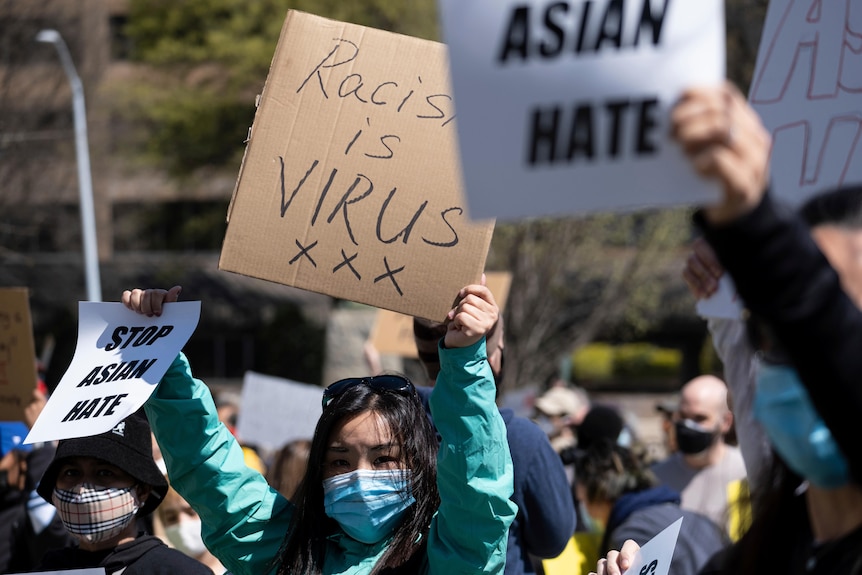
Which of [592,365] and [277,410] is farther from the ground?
[277,410]

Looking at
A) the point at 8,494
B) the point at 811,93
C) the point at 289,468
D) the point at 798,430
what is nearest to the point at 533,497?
the point at 811,93

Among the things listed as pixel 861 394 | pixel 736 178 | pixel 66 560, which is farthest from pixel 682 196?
pixel 66 560

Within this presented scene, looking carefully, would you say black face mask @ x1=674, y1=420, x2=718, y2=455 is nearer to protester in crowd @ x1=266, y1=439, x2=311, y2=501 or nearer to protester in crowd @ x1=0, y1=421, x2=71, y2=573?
protester in crowd @ x1=266, y1=439, x2=311, y2=501

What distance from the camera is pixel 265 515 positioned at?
288cm

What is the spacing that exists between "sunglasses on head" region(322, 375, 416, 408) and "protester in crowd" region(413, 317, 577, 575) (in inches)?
14.2

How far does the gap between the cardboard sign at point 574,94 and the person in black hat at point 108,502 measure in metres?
1.88

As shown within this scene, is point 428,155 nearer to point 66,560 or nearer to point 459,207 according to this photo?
point 459,207

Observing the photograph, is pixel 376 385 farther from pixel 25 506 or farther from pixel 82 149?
pixel 82 149

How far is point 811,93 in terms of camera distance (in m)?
2.63

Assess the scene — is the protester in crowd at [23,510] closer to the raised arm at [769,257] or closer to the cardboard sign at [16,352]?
the cardboard sign at [16,352]

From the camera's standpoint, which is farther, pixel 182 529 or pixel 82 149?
pixel 82 149

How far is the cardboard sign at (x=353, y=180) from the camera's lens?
2908 millimetres

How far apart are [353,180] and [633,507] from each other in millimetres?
1843

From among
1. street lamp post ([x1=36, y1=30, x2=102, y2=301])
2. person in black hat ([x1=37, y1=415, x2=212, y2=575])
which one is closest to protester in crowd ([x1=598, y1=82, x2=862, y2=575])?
person in black hat ([x1=37, y1=415, x2=212, y2=575])
